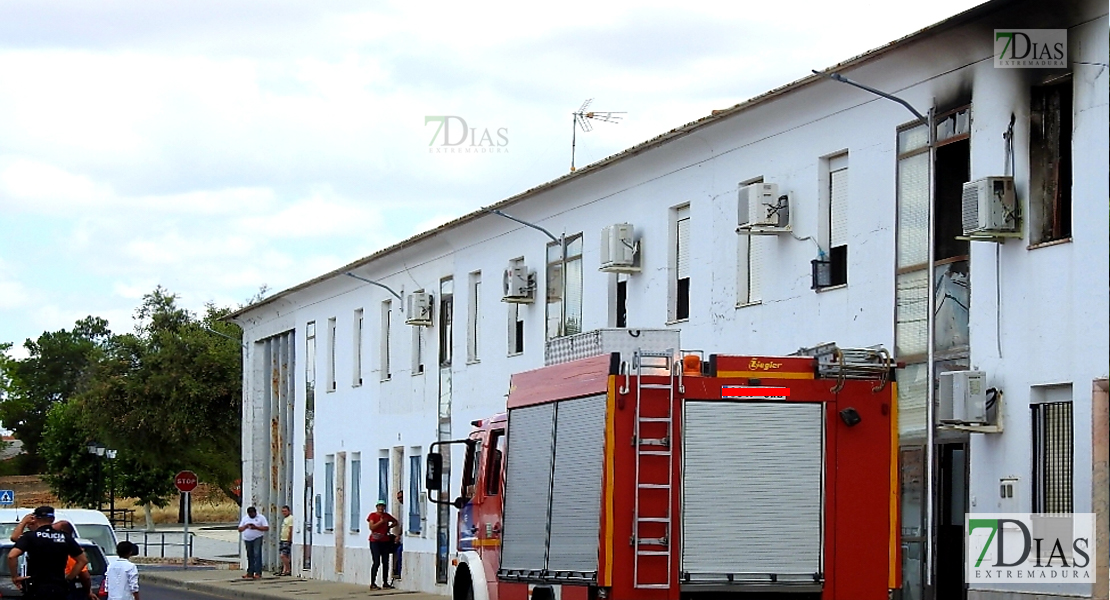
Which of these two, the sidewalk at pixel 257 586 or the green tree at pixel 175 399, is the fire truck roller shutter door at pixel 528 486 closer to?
the sidewalk at pixel 257 586

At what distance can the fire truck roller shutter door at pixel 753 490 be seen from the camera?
50.4ft

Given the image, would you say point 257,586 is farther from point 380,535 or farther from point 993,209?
point 993,209

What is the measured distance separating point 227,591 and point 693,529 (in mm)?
26453

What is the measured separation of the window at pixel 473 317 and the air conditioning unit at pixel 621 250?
770 cm

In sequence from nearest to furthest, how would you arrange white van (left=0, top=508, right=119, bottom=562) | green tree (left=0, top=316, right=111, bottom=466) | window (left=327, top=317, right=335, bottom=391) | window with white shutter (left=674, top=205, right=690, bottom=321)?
window with white shutter (left=674, top=205, right=690, bottom=321), white van (left=0, top=508, right=119, bottom=562), window (left=327, top=317, right=335, bottom=391), green tree (left=0, top=316, right=111, bottom=466)

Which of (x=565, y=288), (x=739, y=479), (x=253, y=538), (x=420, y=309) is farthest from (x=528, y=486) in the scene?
(x=253, y=538)

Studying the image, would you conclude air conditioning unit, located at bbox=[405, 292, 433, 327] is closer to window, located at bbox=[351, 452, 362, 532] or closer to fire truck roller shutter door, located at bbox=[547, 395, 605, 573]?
window, located at bbox=[351, 452, 362, 532]

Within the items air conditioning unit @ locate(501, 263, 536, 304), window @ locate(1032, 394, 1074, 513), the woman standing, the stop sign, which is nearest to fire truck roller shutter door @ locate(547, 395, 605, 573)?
window @ locate(1032, 394, 1074, 513)

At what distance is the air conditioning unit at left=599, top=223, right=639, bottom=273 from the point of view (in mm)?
27239

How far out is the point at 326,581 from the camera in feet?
142

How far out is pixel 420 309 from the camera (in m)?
37.1

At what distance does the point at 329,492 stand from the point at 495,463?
25938 mm

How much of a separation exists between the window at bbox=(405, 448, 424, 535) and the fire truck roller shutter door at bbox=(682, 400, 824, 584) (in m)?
21.8

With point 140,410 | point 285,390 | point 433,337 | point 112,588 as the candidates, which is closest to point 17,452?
Answer: point 140,410
